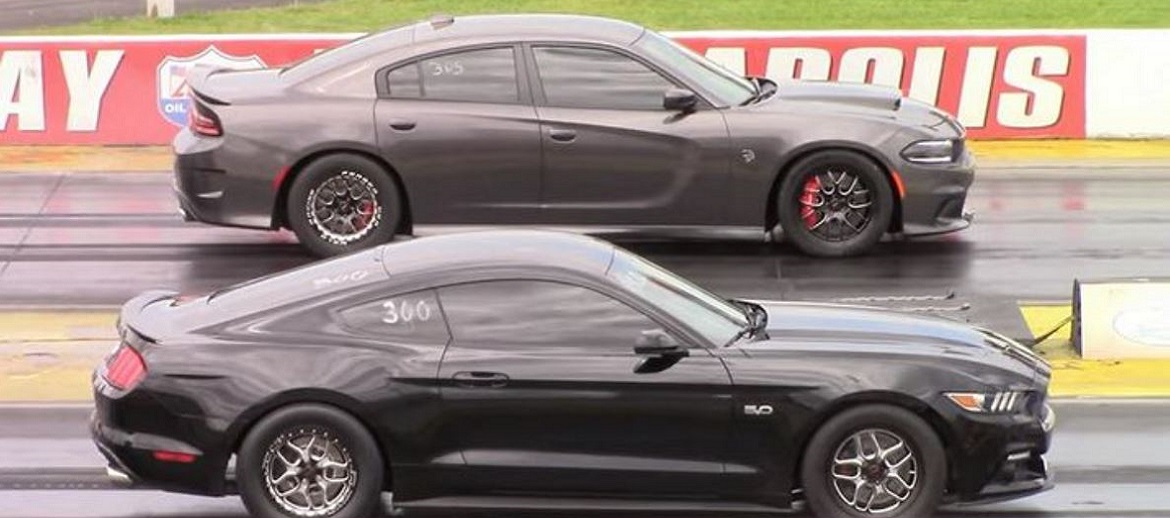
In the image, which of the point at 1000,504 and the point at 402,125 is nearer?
the point at 1000,504

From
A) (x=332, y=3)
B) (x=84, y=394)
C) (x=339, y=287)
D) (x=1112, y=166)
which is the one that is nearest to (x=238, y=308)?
(x=339, y=287)

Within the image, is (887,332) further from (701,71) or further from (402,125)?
(402,125)

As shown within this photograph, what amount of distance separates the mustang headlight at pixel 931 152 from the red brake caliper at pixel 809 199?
628mm

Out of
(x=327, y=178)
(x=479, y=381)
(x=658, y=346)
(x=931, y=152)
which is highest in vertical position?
(x=931, y=152)

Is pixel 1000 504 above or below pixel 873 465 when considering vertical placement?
below

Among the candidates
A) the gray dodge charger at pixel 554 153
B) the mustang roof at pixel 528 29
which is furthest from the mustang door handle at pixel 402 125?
the mustang roof at pixel 528 29

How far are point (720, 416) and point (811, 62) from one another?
37.5 ft

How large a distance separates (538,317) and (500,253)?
15.1 inches

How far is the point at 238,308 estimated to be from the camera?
8.77 metres

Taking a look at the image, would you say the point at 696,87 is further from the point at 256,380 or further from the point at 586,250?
the point at 256,380

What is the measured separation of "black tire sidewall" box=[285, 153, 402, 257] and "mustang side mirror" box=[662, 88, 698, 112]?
1.93 m

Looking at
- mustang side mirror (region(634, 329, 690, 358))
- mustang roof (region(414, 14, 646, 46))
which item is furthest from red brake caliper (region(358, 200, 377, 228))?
mustang side mirror (region(634, 329, 690, 358))

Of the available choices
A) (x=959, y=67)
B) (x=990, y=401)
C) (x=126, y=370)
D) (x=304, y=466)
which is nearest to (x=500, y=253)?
(x=304, y=466)

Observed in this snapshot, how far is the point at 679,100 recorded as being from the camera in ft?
45.8
